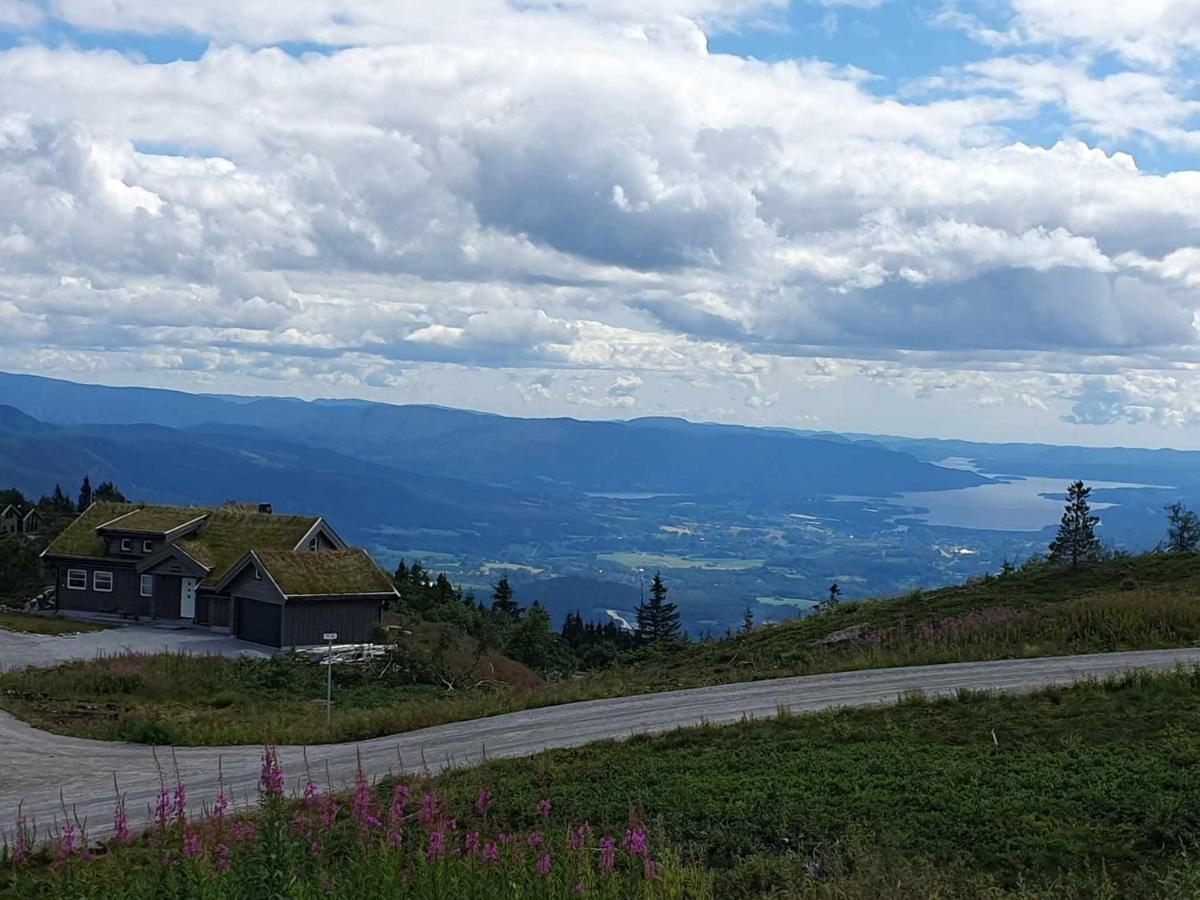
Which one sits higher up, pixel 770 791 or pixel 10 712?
pixel 770 791

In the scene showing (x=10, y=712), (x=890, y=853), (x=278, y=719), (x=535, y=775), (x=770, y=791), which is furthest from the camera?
(x=10, y=712)

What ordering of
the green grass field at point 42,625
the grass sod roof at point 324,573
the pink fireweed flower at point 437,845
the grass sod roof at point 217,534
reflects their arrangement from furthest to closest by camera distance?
the grass sod roof at point 217,534 < the green grass field at point 42,625 < the grass sod roof at point 324,573 < the pink fireweed flower at point 437,845

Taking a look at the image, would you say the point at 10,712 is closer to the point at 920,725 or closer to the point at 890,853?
the point at 920,725

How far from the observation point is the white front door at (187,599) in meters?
58.7

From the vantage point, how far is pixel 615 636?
97.4 m

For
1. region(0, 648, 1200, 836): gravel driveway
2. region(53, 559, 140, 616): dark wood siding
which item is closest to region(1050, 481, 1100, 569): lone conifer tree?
region(0, 648, 1200, 836): gravel driveway

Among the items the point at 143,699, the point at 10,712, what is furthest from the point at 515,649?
the point at 10,712

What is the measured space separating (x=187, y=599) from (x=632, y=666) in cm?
2924

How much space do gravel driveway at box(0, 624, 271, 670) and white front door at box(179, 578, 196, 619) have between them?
2.01 metres

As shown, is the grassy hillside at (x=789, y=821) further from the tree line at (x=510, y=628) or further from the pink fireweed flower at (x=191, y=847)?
the tree line at (x=510, y=628)

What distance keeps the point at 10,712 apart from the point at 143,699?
15.2 feet

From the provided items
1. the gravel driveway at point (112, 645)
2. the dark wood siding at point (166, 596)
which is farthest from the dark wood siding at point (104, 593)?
the gravel driveway at point (112, 645)

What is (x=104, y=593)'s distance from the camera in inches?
2434

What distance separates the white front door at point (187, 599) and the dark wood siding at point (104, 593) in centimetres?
263
